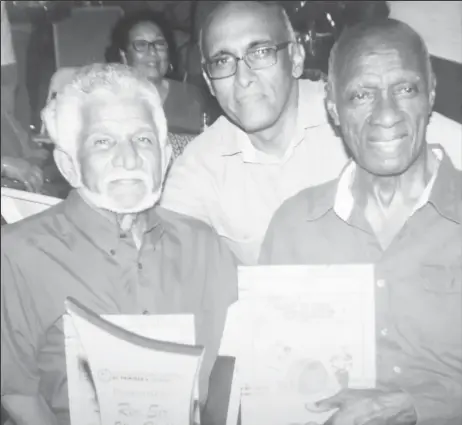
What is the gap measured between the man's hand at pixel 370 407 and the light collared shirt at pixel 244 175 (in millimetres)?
340

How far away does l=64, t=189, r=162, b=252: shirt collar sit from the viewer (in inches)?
45.8

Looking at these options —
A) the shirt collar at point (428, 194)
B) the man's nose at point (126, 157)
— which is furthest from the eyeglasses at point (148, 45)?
the shirt collar at point (428, 194)

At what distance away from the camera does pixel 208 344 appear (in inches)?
46.4

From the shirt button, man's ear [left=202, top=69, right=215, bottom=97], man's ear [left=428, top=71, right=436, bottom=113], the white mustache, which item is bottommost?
the shirt button

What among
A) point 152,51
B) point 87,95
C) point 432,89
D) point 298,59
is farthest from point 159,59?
point 432,89

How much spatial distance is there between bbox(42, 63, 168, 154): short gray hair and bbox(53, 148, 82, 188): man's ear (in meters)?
0.01

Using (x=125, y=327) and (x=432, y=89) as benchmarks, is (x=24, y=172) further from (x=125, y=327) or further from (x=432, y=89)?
(x=432, y=89)

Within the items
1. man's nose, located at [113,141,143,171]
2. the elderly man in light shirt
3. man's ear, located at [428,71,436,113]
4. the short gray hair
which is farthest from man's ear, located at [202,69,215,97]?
man's ear, located at [428,71,436,113]

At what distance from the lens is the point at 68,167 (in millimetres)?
1161

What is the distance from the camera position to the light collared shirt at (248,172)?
1.18 m

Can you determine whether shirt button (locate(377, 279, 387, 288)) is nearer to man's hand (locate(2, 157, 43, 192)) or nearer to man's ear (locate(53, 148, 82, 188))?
man's ear (locate(53, 148, 82, 188))

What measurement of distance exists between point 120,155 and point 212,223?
242 mm

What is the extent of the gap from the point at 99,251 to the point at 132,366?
0.25 metres

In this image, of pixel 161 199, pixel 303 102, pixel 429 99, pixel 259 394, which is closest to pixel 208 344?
pixel 259 394
